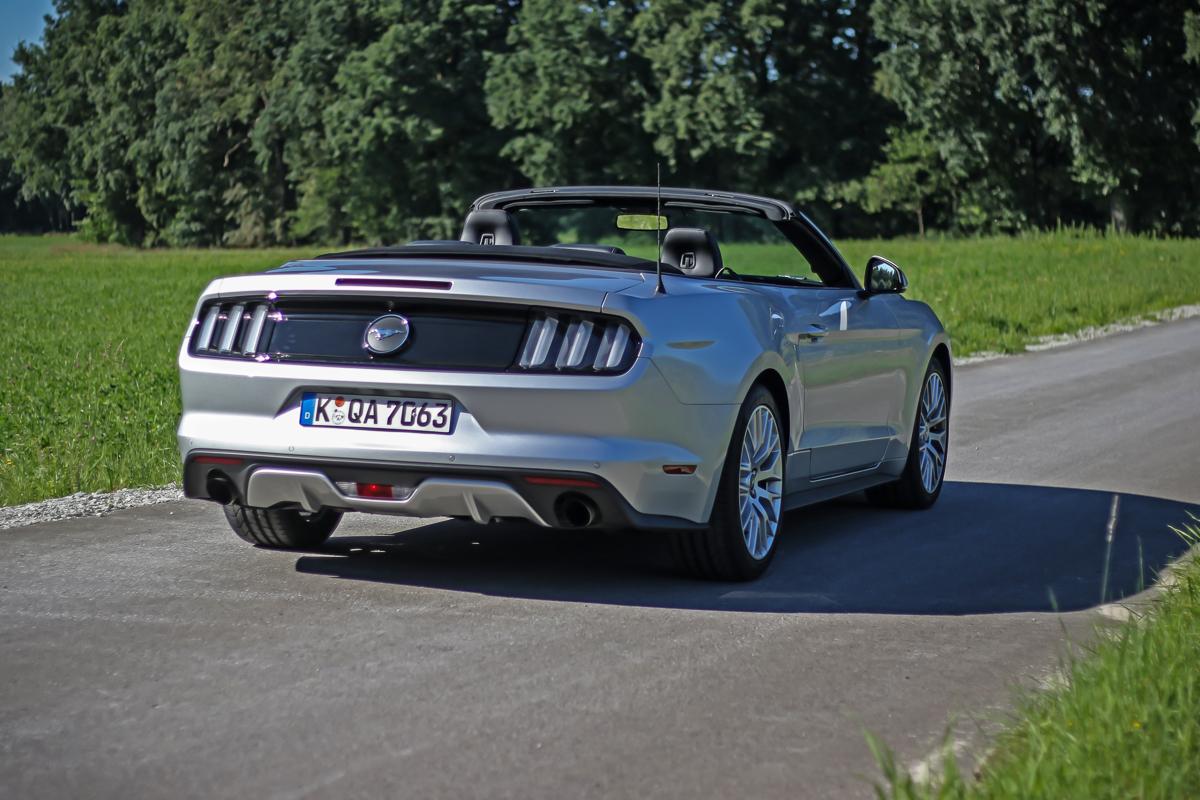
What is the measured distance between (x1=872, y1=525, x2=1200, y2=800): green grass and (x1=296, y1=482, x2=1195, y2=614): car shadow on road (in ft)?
4.72

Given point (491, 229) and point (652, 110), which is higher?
point (652, 110)

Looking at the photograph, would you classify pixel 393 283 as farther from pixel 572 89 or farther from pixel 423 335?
pixel 572 89

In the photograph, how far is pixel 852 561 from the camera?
23.7ft

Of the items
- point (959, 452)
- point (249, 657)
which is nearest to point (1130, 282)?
point (959, 452)

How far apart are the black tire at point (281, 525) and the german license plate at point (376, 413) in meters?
1.06

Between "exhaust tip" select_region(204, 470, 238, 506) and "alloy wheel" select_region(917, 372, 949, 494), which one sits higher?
"exhaust tip" select_region(204, 470, 238, 506)

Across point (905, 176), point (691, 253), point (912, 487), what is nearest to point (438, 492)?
point (691, 253)

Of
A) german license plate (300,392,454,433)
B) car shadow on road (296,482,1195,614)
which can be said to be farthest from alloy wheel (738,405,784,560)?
german license plate (300,392,454,433)

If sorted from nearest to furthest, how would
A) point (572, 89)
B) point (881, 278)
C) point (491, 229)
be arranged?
point (491, 229) → point (881, 278) → point (572, 89)

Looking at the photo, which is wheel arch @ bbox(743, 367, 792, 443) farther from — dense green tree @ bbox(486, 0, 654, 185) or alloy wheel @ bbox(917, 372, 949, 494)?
dense green tree @ bbox(486, 0, 654, 185)

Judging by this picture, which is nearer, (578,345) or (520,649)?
(520,649)

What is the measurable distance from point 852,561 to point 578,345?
186 centimetres

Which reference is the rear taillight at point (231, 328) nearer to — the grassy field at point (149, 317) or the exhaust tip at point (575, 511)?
the exhaust tip at point (575, 511)

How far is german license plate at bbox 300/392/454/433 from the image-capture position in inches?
235
